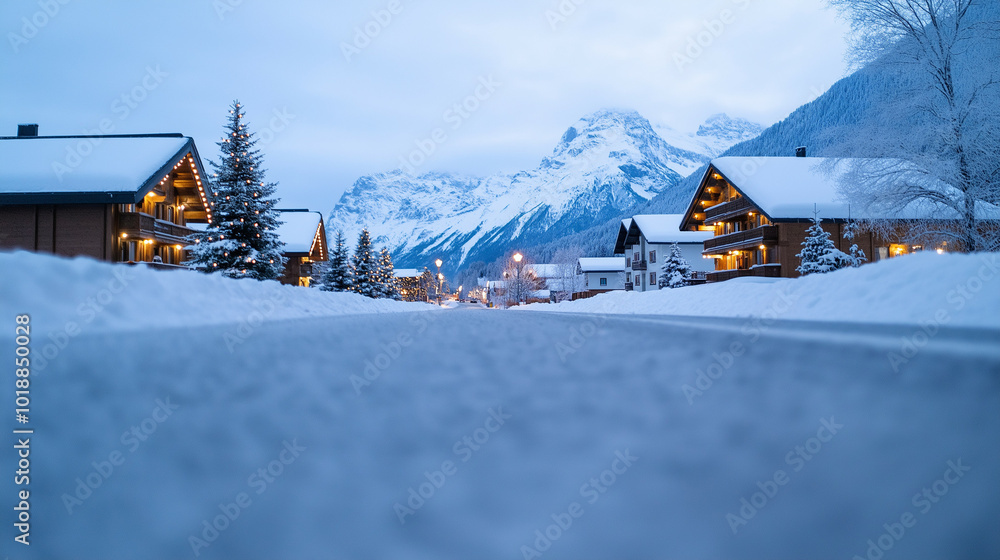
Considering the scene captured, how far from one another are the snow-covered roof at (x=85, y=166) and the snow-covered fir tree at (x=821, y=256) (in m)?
31.1

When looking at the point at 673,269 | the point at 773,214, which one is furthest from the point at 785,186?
the point at 673,269

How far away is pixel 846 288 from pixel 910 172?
14.9m

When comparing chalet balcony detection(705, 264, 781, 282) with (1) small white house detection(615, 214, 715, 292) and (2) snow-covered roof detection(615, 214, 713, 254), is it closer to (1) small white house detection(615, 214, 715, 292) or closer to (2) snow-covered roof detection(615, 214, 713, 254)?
(1) small white house detection(615, 214, 715, 292)

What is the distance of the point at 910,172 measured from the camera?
1930 cm

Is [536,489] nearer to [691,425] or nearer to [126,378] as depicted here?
[691,425]

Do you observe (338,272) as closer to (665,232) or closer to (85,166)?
(85,166)

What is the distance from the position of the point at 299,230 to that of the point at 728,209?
115 ft

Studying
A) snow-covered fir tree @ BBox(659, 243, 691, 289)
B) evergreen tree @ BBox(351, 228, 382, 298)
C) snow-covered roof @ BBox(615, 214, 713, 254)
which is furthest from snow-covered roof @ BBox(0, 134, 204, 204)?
snow-covered roof @ BBox(615, 214, 713, 254)

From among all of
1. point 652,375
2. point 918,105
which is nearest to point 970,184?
point 918,105

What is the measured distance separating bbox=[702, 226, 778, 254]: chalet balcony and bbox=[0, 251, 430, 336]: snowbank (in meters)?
33.0

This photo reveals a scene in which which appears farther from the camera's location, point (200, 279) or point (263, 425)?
point (200, 279)

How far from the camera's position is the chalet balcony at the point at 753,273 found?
3572 cm

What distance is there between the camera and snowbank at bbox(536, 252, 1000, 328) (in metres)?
5.47

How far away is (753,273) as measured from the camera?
1516 inches
